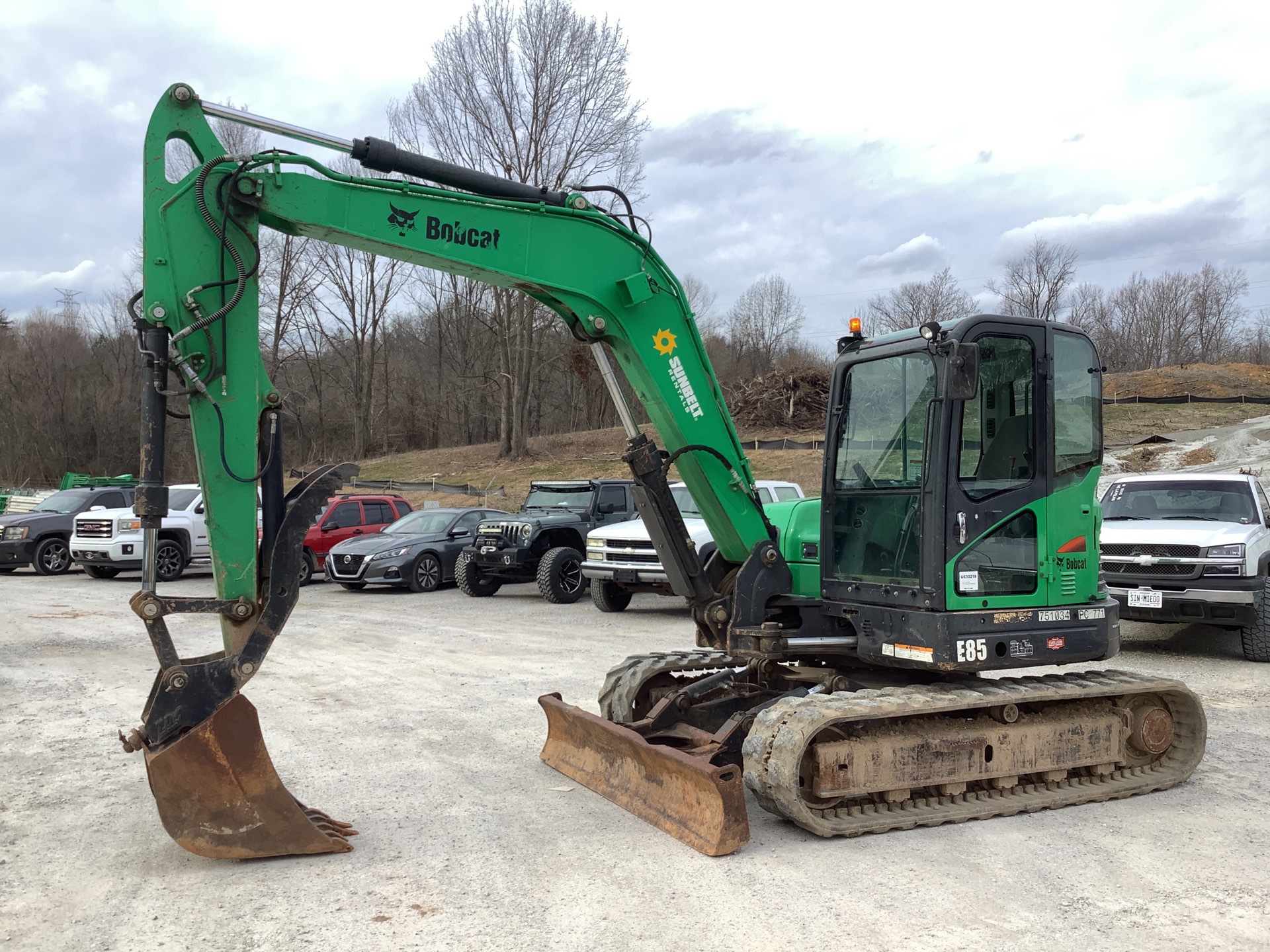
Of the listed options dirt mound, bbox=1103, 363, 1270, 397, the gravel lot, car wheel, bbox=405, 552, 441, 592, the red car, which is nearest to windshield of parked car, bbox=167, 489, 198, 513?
the red car

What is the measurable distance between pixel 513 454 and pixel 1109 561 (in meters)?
29.4

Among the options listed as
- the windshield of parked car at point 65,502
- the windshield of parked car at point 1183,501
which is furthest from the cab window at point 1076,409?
the windshield of parked car at point 65,502

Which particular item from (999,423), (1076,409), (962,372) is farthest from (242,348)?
(1076,409)

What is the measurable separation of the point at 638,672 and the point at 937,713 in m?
2.00

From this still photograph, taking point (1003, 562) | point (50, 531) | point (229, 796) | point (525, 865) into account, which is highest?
point (1003, 562)

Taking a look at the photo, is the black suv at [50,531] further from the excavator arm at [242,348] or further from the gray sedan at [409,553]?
the excavator arm at [242,348]

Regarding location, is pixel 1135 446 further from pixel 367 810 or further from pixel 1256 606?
pixel 367 810

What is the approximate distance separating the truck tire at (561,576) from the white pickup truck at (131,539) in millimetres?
7273

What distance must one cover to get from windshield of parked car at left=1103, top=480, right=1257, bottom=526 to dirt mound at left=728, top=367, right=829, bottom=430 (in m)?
28.0

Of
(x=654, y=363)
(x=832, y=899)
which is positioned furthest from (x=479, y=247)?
(x=832, y=899)

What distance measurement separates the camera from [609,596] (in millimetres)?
14898

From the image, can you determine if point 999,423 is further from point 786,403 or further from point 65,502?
point 786,403

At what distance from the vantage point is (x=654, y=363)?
19.2 feet

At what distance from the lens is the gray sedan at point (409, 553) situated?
17422 mm
